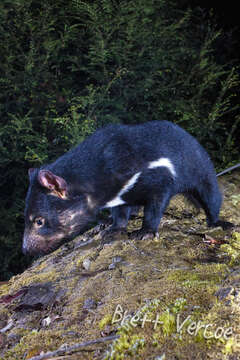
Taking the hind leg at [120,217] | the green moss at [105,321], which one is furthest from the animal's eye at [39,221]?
the green moss at [105,321]

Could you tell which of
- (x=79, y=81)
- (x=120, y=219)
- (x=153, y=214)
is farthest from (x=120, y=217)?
(x=79, y=81)

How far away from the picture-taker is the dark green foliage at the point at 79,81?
467 cm

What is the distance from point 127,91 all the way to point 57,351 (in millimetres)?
4003

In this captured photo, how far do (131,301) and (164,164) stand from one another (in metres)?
1.73

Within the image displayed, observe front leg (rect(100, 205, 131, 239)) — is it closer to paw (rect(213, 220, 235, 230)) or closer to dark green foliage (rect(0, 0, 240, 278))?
paw (rect(213, 220, 235, 230))

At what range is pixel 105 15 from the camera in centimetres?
479

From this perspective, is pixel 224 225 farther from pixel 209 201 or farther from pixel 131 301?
pixel 131 301

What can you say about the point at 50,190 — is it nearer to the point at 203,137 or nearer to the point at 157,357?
the point at 157,357

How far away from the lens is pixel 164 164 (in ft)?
12.0

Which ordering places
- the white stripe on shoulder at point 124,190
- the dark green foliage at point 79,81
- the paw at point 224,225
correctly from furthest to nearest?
1. the dark green foliage at point 79,81
2. the paw at point 224,225
3. the white stripe on shoulder at point 124,190

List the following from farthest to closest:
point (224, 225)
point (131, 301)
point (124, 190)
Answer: point (224, 225)
point (124, 190)
point (131, 301)

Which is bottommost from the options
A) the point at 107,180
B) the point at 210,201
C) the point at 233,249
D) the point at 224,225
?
the point at 224,225

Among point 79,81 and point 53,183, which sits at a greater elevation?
point 79,81

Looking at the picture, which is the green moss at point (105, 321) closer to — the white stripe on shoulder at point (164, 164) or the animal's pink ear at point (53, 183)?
the animal's pink ear at point (53, 183)
